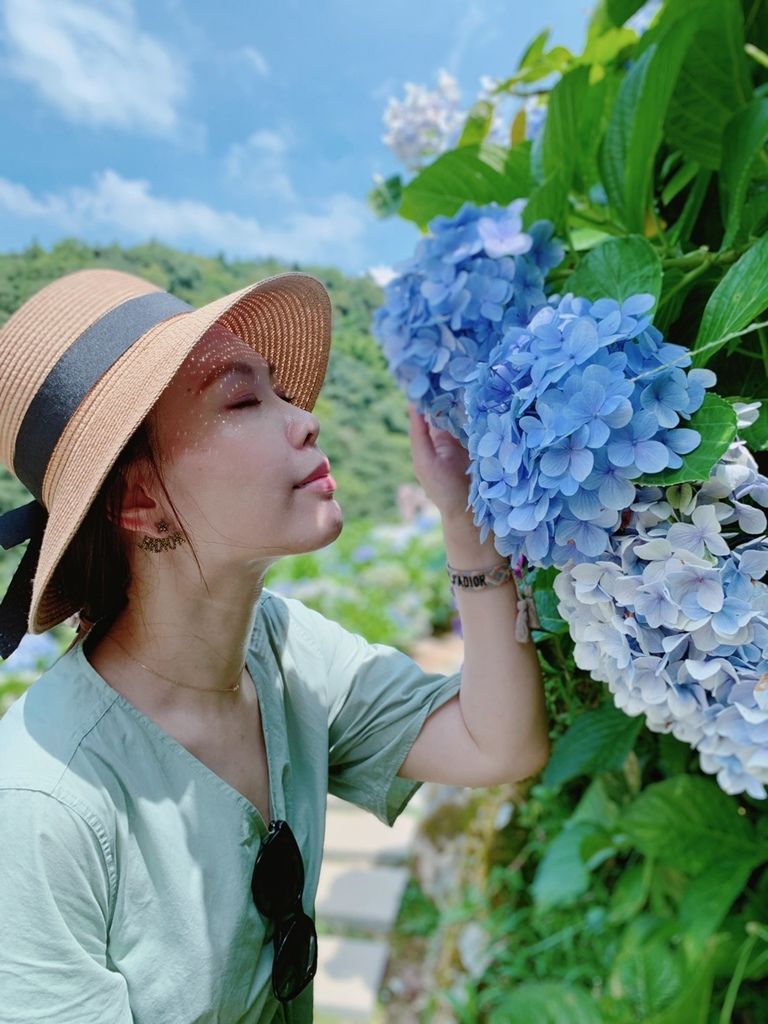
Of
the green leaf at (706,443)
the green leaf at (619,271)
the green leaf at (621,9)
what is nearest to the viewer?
the green leaf at (706,443)

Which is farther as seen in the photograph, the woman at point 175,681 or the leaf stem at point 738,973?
the leaf stem at point 738,973

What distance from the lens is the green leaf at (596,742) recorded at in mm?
886

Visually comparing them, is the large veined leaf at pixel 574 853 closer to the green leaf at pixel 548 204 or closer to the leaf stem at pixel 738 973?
the leaf stem at pixel 738 973

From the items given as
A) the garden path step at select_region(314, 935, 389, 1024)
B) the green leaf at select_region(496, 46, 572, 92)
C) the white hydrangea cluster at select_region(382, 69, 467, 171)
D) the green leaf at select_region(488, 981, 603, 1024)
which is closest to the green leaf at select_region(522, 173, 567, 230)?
the green leaf at select_region(496, 46, 572, 92)

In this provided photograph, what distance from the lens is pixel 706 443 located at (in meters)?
0.54

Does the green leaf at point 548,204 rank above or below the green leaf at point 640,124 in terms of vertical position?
below

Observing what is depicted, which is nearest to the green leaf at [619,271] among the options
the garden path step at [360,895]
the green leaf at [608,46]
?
the green leaf at [608,46]

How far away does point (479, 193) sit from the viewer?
95cm

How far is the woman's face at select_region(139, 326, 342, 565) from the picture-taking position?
710 millimetres

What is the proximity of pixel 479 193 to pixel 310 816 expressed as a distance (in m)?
0.70

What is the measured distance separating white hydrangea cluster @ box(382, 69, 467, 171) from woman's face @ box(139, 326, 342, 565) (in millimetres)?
983

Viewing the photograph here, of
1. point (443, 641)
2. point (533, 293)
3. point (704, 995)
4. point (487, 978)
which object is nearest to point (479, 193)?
point (533, 293)

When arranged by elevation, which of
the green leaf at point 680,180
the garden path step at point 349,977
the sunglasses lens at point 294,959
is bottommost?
the garden path step at point 349,977

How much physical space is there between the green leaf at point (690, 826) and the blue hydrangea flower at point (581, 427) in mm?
699
